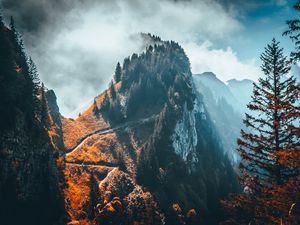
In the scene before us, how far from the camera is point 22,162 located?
167ft

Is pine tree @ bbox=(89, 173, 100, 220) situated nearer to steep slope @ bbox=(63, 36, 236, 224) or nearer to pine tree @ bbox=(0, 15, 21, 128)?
steep slope @ bbox=(63, 36, 236, 224)

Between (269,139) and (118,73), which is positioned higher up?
(118,73)

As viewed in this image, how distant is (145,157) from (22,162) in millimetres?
44158

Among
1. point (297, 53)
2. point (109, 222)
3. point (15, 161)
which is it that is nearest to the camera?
point (297, 53)

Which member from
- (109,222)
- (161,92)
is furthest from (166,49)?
(109,222)

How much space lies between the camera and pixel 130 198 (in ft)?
226

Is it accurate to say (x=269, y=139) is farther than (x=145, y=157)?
No

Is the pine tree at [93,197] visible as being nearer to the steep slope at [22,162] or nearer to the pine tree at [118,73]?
the steep slope at [22,162]

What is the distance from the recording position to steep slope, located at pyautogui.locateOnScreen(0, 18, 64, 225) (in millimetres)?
47156

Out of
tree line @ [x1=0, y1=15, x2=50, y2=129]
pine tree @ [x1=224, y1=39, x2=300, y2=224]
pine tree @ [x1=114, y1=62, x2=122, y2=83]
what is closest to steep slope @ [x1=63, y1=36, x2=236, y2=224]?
pine tree @ [x1=114, y1=62, x2=122, y2=83]

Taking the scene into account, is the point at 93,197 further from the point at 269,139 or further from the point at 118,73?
the point at 118,73

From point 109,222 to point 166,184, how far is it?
30701 millimetres

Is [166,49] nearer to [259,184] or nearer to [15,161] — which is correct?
[15,161]

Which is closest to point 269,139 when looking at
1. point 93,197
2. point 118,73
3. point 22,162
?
point 22,162
